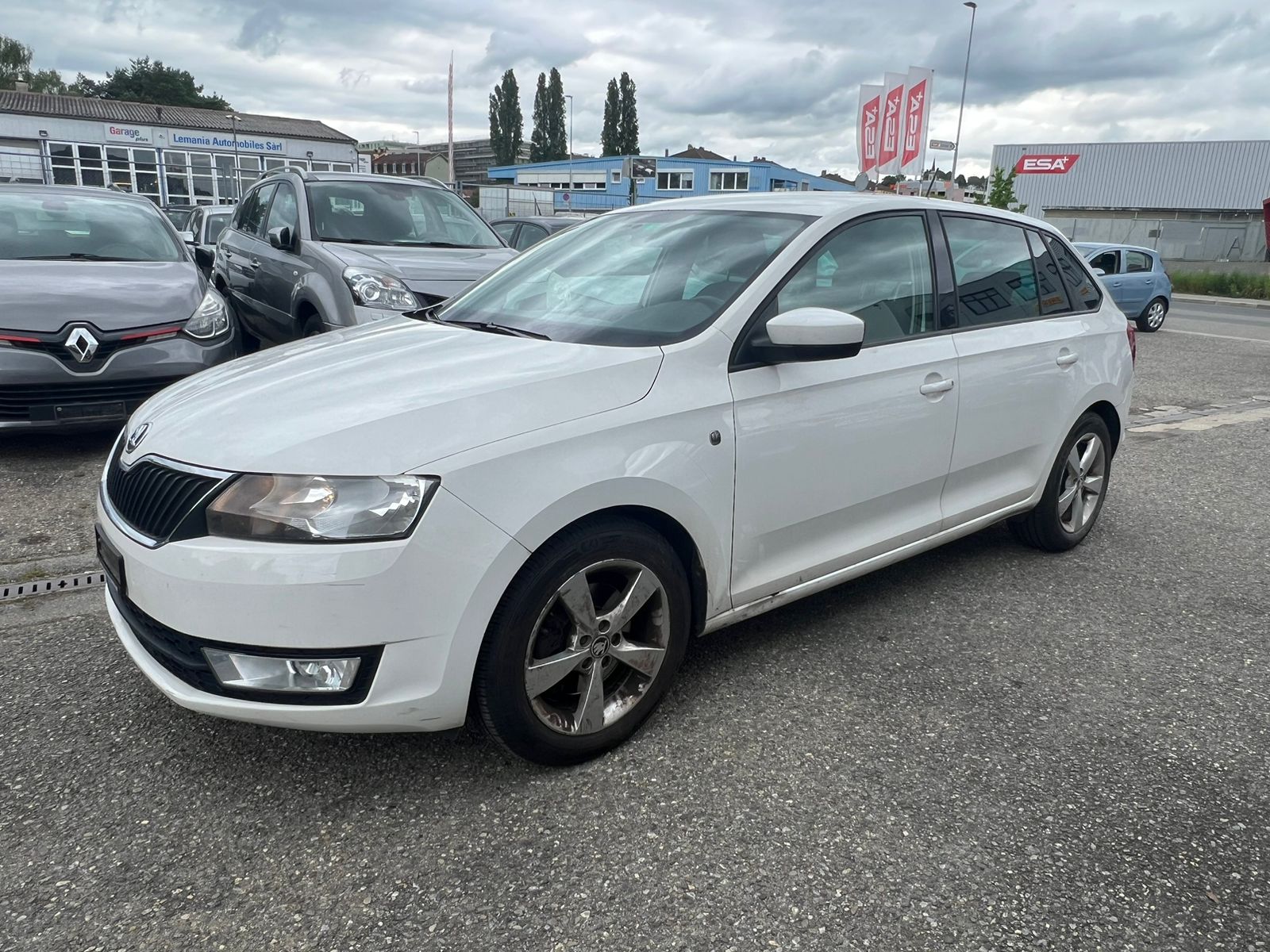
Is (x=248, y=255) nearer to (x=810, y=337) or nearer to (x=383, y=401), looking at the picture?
(x=383, y=401)

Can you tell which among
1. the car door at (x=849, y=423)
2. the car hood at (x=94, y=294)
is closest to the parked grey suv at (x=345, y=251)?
the car hood at (x=94, y=294)

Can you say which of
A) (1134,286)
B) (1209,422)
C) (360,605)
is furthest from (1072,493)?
(1134,286)

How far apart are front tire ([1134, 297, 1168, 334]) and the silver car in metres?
15.4

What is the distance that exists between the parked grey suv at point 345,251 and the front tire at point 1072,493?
3.78m

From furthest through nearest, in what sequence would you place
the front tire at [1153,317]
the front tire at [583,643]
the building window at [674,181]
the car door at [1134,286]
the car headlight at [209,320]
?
the building window at [674,181] → the front tire at [1153,317] → the car door at [1134,286] → the car headlight at [209,320] → the front tire at [583,643]

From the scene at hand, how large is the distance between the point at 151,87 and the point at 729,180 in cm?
5282

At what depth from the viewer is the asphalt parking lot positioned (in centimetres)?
207

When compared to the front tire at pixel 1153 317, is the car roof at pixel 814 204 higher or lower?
higher

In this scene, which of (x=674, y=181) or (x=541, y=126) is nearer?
(x=674, y=181)

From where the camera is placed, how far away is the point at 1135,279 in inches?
621

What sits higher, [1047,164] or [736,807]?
[1047,164]

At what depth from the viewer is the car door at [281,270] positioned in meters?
6.85

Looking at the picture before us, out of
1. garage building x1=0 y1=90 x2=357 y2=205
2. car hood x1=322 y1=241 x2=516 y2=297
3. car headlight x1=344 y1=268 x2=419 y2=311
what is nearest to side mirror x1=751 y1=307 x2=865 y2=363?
car hood x1=322 y1=241 x2=516 y2=297

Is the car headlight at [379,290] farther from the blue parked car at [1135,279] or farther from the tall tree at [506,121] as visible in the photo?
the tall tree at [506,121]
